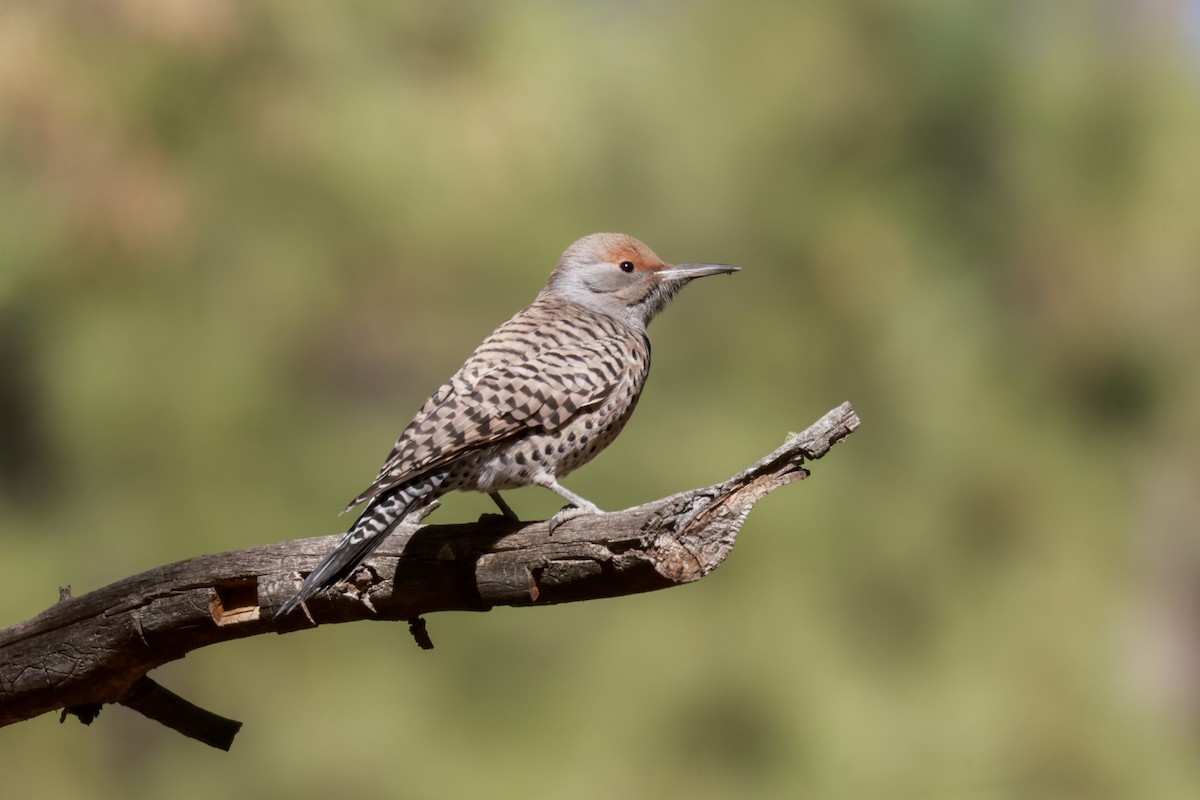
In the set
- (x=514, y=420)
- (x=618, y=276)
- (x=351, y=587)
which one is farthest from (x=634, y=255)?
(x=351, y=587)

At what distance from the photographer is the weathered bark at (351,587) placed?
201 centimetres

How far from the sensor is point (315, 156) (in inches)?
217

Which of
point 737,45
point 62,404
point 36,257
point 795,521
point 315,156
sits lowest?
point 795,521

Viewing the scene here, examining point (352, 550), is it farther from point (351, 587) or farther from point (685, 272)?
point (685, 272)

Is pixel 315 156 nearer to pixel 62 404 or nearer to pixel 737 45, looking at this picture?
pixel 62 404

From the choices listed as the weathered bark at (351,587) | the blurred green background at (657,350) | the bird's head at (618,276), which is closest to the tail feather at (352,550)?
the weathered bark at (351,587)

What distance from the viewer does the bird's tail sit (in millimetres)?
2209

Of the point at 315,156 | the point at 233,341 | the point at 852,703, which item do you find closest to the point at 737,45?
the point at 315,156

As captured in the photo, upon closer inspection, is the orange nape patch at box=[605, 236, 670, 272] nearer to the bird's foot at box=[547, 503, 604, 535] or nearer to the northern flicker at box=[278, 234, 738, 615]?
the northern flicker at box=[278, 234, 738, 615]

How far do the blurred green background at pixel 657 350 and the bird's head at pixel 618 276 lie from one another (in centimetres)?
189

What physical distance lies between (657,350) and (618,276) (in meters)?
2.21

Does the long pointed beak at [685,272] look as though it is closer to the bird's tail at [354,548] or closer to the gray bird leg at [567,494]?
the gray bird leg at [567,494]

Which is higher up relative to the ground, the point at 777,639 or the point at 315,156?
the point at 315,156

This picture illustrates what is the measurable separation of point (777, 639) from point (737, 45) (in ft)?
9.10
